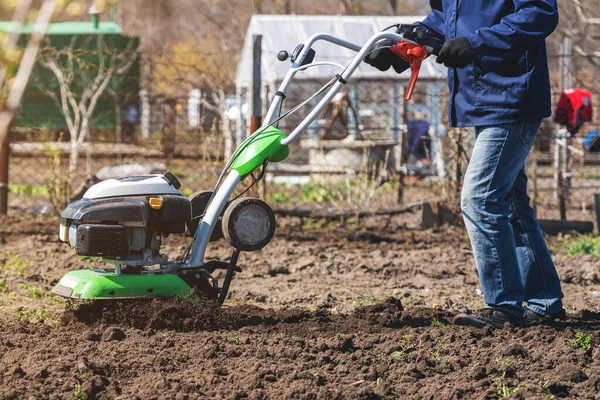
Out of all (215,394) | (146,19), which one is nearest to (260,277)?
(215,394)

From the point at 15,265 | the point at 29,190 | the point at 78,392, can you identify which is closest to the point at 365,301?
the point at 78,392

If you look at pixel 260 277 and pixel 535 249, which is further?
pixel 260 277

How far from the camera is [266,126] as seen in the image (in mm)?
3957

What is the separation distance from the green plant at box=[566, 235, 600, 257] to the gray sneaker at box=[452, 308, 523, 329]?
9.14ft

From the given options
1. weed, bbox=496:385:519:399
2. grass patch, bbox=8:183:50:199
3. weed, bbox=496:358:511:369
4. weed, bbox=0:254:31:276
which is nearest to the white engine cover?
weed, bbox=496:358:511:369

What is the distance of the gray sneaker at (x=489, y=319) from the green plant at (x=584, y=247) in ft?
9.14

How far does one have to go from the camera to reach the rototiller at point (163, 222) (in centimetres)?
362

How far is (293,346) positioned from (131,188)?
975 mm

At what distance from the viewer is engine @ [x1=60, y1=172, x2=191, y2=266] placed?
3.60 metres

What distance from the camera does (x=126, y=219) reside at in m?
3.65

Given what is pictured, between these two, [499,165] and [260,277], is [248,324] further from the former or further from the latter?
[260,277]

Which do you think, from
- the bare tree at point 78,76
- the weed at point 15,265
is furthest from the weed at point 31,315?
the bare tree at point 78,76

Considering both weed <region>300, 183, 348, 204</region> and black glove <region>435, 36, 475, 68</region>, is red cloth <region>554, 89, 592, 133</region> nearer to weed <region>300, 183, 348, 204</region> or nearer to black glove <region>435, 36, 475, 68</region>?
weed <region>300, 183, 348, 204</region>

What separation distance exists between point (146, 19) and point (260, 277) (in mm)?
29779
